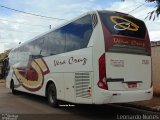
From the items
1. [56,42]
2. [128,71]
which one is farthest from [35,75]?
[128,71]

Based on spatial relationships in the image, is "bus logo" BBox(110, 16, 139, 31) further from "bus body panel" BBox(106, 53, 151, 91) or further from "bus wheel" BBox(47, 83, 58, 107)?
"bus wheel" BBox(47, 83, 58, 107)

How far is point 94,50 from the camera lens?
11523 millimetres

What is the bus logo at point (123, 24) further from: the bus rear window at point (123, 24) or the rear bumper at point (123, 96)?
the rear bumper at point (123, 96)

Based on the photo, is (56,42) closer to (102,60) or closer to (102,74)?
(102,60)

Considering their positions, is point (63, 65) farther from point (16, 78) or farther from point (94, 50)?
point (16, 78)

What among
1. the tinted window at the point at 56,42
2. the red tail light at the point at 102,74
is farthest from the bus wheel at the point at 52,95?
the red tail light at the point at 102,74

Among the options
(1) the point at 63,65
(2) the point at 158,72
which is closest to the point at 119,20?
(1) the point at 63,65

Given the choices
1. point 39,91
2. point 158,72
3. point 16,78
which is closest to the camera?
point 39,91

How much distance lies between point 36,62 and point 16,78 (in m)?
4.85

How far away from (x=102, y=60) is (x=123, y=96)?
4.70 ft

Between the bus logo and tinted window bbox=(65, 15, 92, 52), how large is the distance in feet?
2.88

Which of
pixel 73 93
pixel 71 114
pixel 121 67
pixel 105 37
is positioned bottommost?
pixel 71 114

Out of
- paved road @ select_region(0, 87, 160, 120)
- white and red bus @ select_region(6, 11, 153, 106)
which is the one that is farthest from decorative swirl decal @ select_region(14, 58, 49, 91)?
paved road @ select_region(0, 87, 160, 120)

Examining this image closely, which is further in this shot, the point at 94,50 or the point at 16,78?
the point at 16,78
